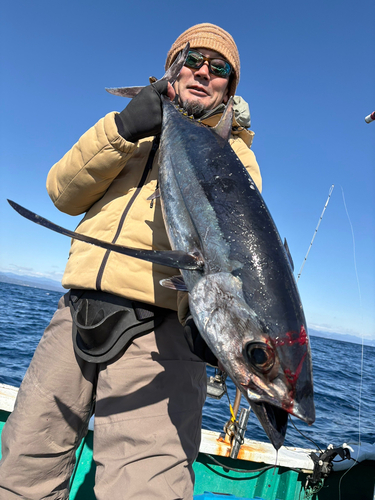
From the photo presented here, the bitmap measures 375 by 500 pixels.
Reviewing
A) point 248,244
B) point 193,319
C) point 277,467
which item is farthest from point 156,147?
point 277,467

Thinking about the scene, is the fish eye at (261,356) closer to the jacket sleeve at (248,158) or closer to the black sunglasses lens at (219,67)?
the jacket sleeve at (248,158)

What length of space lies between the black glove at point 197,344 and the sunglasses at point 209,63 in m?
1.83

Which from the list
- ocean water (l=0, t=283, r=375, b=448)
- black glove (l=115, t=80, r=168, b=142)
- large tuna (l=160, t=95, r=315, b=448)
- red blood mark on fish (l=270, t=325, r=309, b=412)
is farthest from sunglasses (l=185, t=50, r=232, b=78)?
ocean water (l=0, t=283, r=375, b=448)

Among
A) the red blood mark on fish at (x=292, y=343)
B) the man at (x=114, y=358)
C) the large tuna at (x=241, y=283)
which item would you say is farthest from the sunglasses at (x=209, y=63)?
the red blood mark on fish at (x=292, y=343)

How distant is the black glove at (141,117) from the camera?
1.82m

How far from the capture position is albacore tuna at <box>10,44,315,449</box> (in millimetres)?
1198

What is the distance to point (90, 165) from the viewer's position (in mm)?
1825

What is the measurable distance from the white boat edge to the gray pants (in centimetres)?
156

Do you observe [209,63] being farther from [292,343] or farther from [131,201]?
[292,343]

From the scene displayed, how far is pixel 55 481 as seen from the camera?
1.86 meters

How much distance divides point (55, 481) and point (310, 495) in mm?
3088

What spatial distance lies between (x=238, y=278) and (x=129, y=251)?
0.46 metres

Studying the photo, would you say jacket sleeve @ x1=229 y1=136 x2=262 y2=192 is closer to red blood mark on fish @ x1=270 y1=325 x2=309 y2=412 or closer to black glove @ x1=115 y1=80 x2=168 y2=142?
black glove @ x1=115 y1=80 x2=168 y2=142

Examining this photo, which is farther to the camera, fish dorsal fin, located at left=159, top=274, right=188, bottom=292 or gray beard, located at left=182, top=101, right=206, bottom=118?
gray beard, located at left=182, top=101, right=206, bottom=118
